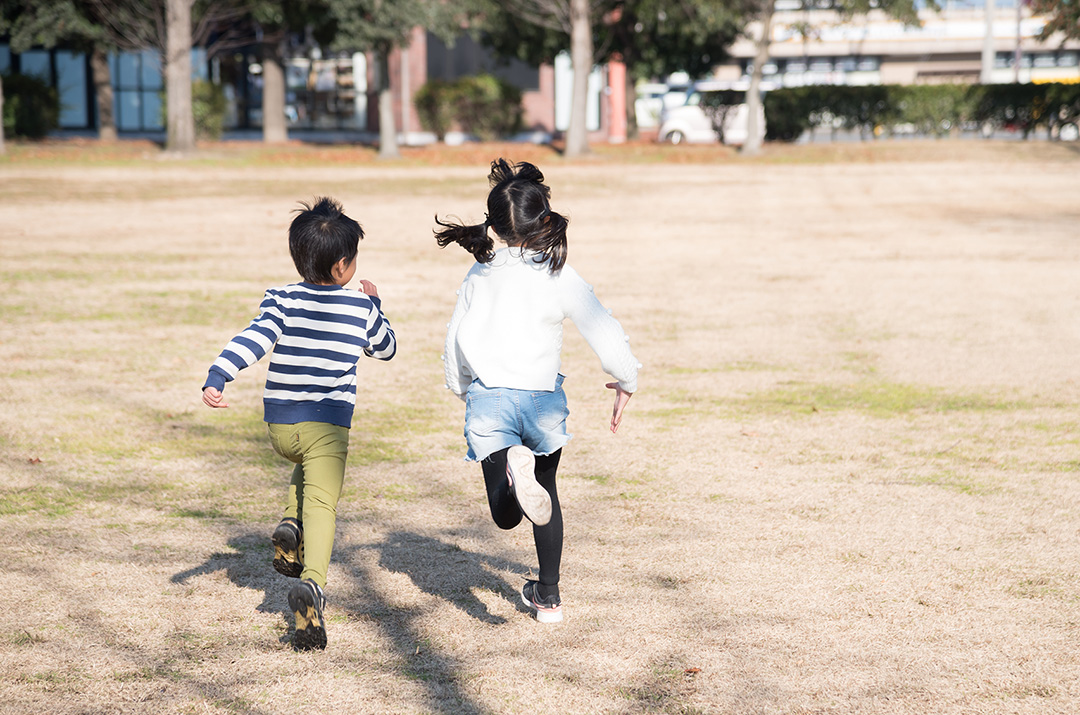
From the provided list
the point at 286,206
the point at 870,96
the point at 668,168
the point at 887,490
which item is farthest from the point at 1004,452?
the point at 870,96

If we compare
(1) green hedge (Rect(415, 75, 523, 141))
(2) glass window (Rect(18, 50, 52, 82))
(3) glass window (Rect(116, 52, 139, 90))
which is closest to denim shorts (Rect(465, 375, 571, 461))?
(1) green hedge (Rect(415, 75, 523, 141))

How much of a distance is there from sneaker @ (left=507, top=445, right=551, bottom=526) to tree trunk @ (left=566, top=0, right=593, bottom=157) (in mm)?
27403

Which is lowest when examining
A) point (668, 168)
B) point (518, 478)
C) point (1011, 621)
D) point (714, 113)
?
point (1011, 621)

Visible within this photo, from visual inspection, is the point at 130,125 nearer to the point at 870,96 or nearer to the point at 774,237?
the point at 870,96

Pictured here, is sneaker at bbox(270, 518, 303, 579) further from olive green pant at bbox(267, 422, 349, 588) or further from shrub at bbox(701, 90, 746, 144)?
shrub at bbox(701, 90, 746, 144)

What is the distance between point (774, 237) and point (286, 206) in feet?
28.7

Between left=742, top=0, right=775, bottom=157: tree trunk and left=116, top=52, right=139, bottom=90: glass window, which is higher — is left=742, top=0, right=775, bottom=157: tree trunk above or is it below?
below

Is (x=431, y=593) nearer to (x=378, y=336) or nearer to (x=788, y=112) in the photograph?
(x=378, y=336)

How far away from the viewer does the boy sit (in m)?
3.66

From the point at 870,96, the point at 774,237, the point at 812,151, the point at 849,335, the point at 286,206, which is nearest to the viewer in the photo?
the point at 849,335

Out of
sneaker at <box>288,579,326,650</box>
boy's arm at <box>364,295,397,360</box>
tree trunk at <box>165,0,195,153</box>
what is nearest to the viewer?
sneaker at <box>288,579,326,650</box>

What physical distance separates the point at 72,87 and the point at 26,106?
7.01m

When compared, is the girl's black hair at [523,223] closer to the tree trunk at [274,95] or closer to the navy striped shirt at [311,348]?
the navy striped shirt at [311,348]

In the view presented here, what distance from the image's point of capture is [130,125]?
1683 inches
